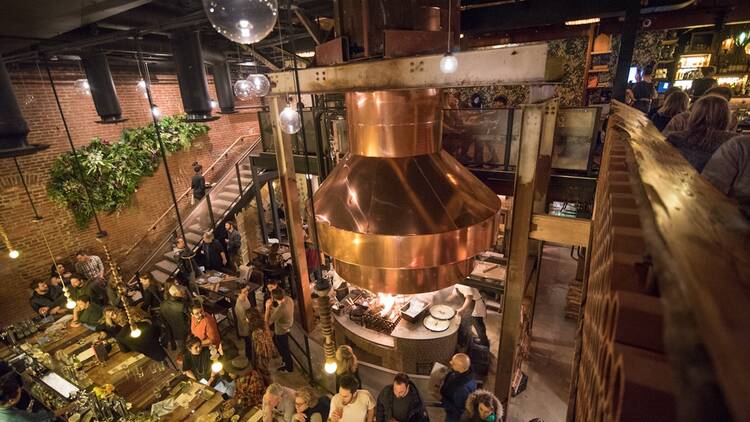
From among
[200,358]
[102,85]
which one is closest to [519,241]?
[200,358]

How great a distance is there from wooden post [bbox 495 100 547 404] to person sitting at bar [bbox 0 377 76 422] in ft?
17.3

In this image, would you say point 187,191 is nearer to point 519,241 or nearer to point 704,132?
point 519,241

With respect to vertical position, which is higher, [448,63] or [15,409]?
[448,63]

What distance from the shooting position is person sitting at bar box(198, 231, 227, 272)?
9242 millimetres

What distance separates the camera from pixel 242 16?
91.3 inches

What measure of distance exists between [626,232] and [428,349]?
565 cm

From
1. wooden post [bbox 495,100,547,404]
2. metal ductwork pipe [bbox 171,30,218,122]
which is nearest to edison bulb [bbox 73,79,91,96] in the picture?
metal ductwork pipe [bbox 171,30,218,122]

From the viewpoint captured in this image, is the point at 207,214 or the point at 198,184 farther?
the point at 207,214

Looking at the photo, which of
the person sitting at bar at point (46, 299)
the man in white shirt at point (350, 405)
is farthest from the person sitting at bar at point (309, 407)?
the person sitting at bar at point (46, 299)

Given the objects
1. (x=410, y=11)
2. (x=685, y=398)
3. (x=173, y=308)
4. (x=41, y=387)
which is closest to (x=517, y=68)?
(x=410, y=11)

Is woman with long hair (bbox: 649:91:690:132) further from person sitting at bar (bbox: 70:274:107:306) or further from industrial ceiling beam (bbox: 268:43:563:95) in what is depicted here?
person sitting at bar (bbox: 70:274:107:306)

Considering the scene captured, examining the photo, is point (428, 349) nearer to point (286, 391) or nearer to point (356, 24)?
point (286, 391)

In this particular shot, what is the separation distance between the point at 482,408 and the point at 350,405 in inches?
59.6

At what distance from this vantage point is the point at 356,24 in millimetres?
2199
